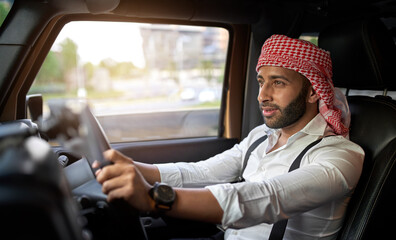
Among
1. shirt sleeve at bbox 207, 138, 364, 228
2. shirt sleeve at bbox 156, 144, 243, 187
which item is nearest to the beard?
shirt sleeve at bbox 207, 138, 364, 228

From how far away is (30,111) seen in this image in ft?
7.45

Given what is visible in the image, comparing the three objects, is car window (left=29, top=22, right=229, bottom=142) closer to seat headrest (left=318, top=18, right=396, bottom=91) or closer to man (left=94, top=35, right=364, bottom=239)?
man (left=94, top=35, right=364, bottom=239)

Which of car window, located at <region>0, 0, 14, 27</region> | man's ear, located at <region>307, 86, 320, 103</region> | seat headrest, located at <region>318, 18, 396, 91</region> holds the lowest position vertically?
Answer: man's ear, located at <region>307, 86, 320, 103</region>

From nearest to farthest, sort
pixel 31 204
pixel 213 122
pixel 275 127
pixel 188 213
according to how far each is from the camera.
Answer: pixel 31 204
pixel 188 213
pixel 275 127
pixel 213 122

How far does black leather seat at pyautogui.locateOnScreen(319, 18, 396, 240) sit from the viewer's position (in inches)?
61.6

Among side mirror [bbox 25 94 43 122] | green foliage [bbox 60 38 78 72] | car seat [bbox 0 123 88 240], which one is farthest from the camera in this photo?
green foliage [bbox 60 38 78 72]

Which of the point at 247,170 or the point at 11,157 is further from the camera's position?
the point at 247,170

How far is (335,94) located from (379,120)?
0.27m

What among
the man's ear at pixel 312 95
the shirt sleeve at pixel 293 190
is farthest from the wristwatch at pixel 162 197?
the man's ear at pixel 312 95

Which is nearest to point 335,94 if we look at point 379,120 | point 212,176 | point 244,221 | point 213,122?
point 379,120

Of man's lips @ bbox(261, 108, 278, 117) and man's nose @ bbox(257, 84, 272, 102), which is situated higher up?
man's nose @ bbox(257, 84, 272, 102)

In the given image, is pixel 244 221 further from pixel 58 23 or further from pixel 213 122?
pixel 213 122

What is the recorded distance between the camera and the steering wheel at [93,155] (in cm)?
103

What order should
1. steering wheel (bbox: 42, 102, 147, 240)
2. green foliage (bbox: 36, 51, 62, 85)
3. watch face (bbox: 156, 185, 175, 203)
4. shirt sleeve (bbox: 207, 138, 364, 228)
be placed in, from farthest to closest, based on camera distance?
green foliage (bbox: 36, 51, 62, 85) < shirt sleeve (bbox: 207, 138, 364, 228) < watch face (bbox: 156, 185, 175, 203) < steering wheel (bbox: 42, 102, 147, 240)
